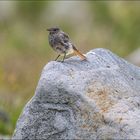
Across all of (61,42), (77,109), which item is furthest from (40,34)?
(77,109)

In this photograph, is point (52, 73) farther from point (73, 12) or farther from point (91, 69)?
point (73, 12)

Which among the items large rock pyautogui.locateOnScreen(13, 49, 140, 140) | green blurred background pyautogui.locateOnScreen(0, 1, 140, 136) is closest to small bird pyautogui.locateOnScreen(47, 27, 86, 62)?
large rock pyautogui.locateOnScreen(13, 49, 140, 140)

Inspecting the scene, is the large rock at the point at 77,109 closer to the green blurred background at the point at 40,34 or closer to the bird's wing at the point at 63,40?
the bird's wing at the point at 63,40

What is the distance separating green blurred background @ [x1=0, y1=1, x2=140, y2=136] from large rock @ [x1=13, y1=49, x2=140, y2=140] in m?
4.37

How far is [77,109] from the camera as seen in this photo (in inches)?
288

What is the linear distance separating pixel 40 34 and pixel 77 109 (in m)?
14.9

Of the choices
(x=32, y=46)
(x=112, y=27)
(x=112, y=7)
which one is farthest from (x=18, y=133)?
(x=112, y=7)

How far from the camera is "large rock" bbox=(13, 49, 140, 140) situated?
7262mm

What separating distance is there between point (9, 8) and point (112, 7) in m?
3.10

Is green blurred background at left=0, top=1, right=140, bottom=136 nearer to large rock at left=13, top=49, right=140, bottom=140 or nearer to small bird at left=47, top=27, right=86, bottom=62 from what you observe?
small bird at left=47, top=27, right=86, bottom=62

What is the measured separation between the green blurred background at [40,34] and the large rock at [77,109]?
4.37 metres

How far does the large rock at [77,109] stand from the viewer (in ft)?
23.8

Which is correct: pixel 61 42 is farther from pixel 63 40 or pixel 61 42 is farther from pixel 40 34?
pixel 40 34

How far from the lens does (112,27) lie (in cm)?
2211
